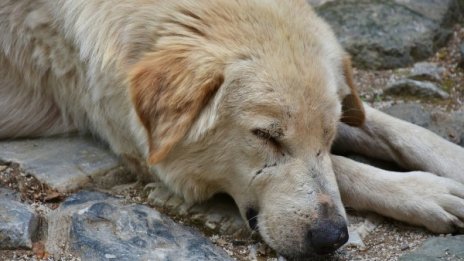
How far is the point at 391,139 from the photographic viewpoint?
4293 mm

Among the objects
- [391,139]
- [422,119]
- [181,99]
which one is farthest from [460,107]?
[181,99]

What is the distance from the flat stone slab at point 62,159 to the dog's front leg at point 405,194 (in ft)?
3.75

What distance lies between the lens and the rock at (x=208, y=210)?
3.83 m

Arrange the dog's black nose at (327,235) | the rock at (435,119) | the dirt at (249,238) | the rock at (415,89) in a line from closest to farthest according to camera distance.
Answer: the dog's black nose at (327,235) → the dirt at (249,238) → the rock at (435,119) → the rock at (415,89)

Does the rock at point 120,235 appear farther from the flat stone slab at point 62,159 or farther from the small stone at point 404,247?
the small stone at point 404,247

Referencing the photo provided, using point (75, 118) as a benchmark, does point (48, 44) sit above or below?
above

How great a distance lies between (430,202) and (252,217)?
80cm

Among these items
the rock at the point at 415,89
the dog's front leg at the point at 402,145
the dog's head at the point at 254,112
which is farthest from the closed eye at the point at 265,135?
the rock at the point at 415,89

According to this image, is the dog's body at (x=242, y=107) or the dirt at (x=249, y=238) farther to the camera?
the dirt at (x=249, y=238)

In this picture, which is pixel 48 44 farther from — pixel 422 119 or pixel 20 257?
pixel 422 119

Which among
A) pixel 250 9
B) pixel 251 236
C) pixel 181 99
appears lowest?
pixel 251 236

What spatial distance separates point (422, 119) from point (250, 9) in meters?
1.46

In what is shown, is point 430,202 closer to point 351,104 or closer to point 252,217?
point 351,104

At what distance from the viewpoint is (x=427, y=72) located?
5.46 meters
